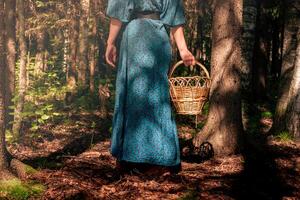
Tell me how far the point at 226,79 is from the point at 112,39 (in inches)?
70.4

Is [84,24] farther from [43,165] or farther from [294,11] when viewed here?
[43,165]

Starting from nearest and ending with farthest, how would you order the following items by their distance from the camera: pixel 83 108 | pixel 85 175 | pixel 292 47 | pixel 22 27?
1. pixel 85 175
2. pixel 22 27
3. pixel 292 47
4. pixel 83 108

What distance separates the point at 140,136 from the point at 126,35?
3.81 ft

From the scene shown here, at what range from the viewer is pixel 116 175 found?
4.45 metres

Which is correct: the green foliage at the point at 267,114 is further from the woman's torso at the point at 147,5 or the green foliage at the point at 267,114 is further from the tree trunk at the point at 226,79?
the woman's torso at the point at 147,5

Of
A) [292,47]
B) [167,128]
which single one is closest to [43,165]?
[167,128]

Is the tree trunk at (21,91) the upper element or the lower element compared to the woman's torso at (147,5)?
lower

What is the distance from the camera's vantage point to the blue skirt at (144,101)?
438 centimetres

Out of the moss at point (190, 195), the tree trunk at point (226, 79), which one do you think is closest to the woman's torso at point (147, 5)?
the tree trunk at point (226, 79)

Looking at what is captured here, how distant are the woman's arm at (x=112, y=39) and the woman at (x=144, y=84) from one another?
0.01m

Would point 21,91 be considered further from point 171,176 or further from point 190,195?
point 190,195

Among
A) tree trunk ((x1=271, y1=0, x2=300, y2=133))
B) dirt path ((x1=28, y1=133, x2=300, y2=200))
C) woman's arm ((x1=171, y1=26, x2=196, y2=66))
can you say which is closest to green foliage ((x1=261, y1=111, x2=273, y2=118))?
tree trunk ((x1=271, y1=0, x2=300, y2=133))

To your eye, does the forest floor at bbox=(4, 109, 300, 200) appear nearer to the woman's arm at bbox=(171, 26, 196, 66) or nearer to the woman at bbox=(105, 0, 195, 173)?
the woman at bbox=(105, 0, 195, 173)

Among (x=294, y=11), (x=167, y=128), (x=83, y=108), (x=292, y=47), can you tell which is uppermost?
(x=294, y=11)
